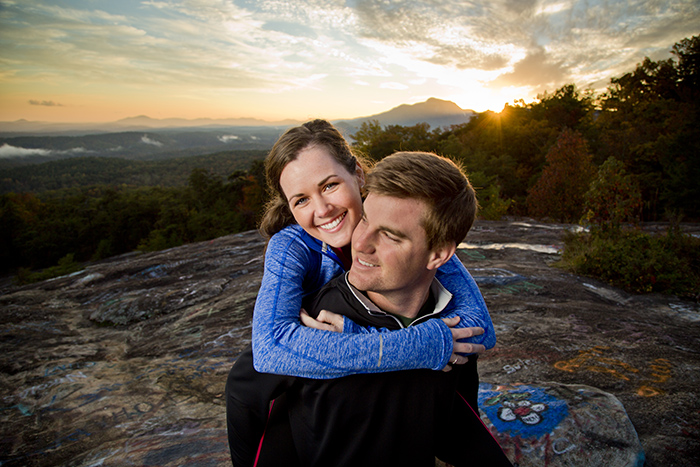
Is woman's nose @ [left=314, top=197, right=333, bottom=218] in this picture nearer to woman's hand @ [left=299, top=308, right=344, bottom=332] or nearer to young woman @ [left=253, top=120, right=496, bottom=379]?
young woman @ [left=253, top=120, right=496, bottom=379]

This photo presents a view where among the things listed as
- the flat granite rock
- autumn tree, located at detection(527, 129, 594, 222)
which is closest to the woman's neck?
the flat granite rock

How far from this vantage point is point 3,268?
151ft

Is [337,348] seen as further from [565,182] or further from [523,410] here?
[565,182]

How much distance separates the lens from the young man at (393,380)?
4.88 ft

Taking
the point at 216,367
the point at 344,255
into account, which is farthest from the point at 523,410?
the point at 216,367

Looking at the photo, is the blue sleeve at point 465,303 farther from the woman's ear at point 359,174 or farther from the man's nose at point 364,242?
the woman's ear at point 359,174

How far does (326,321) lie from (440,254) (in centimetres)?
70

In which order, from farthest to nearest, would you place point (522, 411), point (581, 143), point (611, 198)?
point (581, 143) < point (611, 198) < point (522, 411)

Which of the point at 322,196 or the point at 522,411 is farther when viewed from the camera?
the point at 522,411

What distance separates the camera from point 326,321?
5.63ft

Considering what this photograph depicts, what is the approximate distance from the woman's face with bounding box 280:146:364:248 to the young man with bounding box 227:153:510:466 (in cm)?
47

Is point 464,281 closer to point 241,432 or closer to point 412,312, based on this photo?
point 412,312

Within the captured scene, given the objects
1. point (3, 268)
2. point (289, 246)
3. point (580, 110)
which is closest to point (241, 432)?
point (289, 246)

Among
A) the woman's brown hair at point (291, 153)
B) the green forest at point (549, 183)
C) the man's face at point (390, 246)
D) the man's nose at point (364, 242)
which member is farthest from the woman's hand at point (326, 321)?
the green forest at point (549, 183)
